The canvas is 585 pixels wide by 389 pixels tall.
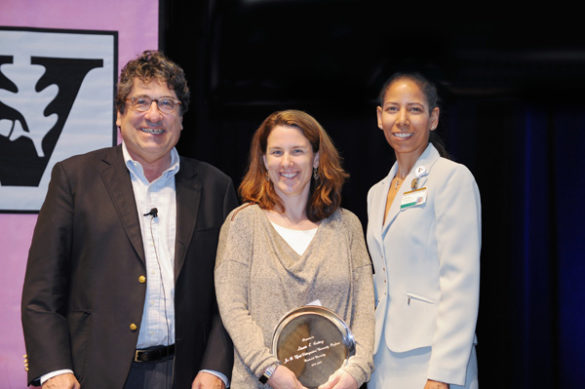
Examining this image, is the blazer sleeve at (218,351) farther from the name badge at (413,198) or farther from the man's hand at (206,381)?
the name badge at (413,198)

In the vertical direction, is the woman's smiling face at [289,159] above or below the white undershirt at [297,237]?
above

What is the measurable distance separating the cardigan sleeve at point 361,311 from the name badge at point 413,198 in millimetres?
226

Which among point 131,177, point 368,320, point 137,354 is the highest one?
point 131,177

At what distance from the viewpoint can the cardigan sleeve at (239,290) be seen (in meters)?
2.02

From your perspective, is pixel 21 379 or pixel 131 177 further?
pixel 21 379

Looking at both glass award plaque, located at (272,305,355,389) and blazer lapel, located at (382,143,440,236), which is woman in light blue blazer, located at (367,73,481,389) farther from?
glass award plaque, located at (272,305,355,389)

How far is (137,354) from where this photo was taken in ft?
7.22

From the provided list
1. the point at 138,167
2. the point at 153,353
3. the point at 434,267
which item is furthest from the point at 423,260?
the point at 138,167

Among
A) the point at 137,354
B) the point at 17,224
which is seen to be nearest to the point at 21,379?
the point at 17,224

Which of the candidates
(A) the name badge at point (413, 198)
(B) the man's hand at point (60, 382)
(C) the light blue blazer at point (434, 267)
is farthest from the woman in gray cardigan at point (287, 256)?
(B) the man's hand at point (60, 382)

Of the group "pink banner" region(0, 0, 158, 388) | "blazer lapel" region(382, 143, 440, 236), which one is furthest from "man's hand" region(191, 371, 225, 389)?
"pink banner" region(0, 0, 158, 388)

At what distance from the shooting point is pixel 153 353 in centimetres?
222

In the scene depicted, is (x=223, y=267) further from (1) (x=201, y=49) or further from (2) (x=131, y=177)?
(1) (x=201, y=49)

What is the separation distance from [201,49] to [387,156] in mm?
1245
